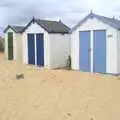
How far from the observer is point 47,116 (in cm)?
826

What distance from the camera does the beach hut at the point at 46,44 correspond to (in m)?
18.7

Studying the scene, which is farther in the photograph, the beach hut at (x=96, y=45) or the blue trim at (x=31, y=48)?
the blue trim at (x=31, y=48)

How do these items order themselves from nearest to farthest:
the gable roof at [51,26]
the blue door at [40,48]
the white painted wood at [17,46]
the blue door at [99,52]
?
1. the blue door at [99,52]
2. the gable roof at [51,26]
3. the blue door at [40,48]
4. the white painted wood at [17,46]

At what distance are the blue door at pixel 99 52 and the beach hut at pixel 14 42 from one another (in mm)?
7669

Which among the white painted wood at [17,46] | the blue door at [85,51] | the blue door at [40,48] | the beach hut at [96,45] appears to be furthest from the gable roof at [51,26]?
the white painted wood at [17,46]

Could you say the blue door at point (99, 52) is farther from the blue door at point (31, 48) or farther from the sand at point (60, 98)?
the blue door at point (31, 48)

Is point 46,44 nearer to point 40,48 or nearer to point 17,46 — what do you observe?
point 40,48

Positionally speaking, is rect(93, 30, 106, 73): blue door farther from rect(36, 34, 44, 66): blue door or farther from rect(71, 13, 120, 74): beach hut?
rect(36, 34, 44, 66): blue door

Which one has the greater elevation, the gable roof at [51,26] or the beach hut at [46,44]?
the gable roof at [51,26]

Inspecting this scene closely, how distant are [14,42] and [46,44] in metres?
4.67

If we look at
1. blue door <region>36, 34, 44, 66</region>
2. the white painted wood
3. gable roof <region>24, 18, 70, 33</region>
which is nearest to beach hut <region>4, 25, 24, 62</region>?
the white painted wood

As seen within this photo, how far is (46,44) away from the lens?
18703 millimetres

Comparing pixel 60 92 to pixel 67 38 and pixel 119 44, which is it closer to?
pixel 119 44

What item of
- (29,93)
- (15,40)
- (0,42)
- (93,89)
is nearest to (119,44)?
(93,89)
